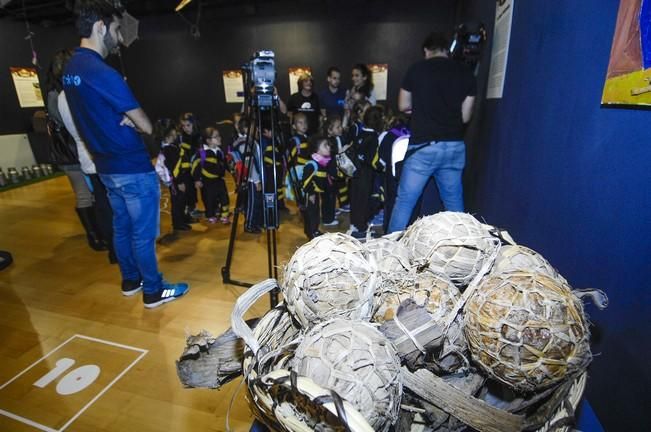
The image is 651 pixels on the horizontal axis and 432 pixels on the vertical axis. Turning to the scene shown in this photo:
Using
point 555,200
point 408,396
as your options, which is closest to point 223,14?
point 555,200

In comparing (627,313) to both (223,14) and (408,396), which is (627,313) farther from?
(223,14)

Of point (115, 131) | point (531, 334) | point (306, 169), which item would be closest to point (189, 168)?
point (306, 169)

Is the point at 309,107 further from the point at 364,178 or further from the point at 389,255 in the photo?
the point at 389,255

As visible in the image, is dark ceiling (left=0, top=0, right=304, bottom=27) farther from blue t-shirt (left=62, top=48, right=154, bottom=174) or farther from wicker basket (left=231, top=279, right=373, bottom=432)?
wicker basket (left=231, top=279, right=373, bottom=432)

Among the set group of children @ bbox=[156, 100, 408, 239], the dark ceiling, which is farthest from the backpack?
the dark ceiling

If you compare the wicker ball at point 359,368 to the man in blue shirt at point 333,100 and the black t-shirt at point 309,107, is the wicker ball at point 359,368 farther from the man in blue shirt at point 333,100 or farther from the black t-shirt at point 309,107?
the man in blue shirt at point 333,100

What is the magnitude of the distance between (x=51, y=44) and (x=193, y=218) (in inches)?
220

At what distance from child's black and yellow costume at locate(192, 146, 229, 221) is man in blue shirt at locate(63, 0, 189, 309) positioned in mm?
1539

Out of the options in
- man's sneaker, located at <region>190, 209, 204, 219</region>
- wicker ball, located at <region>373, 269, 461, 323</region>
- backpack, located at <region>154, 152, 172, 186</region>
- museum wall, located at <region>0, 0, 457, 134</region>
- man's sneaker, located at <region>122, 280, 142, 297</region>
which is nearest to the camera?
wicker ball, located at <region>373, 269, 461, 323</region>

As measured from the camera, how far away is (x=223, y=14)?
552 centimetres

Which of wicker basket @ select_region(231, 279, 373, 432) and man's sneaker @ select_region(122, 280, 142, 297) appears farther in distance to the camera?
man's sneaker @ select_region(122, 280, 142, 297)

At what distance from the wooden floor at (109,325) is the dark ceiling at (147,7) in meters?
3.93

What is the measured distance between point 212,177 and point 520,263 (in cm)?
326

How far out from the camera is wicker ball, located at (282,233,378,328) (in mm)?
738
